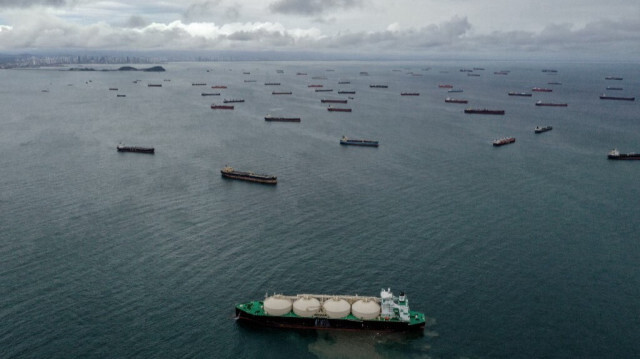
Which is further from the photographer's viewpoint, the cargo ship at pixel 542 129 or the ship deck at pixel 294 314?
the cargo ship at pixel 542 129

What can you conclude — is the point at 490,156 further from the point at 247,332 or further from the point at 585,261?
the point at 247,332

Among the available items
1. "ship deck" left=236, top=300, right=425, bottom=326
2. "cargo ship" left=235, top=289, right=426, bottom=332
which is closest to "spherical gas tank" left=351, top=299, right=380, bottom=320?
"cargo ship" left=235, top=289, right=426, bottom=332

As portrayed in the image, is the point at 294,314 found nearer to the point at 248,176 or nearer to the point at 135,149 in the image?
the point at 248,176

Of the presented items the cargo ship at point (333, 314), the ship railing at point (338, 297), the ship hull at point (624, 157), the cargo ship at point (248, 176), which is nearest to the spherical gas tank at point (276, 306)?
the cargo ship at point (333, 314)

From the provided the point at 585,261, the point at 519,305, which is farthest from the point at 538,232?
the point at 519,305

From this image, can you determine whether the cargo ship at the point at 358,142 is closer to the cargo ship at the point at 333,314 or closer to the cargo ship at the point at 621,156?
the cargo ship at the point at 621,156
